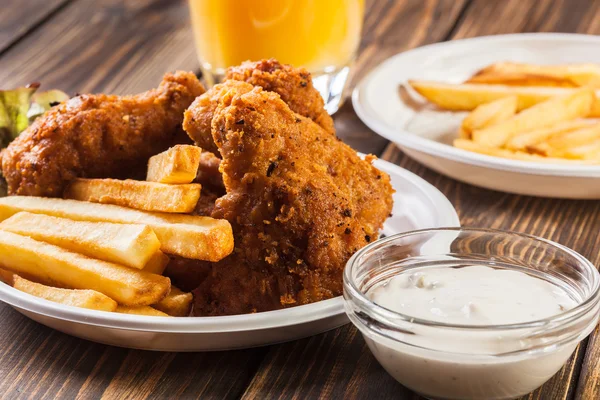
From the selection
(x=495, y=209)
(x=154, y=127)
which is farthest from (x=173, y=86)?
(x=495, y=209)

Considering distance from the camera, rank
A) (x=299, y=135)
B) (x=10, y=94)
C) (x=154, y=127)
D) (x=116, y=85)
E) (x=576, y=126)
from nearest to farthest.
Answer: (x=299, y=135) < (x=154, y=127) < (x=10, y=94) < (x=576, y=126) < (x=116, y=85)

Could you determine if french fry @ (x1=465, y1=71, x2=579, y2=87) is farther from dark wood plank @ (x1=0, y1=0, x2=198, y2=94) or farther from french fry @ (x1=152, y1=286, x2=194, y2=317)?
french fry @ (x1=152, y1=286, x2=194, y2=317)

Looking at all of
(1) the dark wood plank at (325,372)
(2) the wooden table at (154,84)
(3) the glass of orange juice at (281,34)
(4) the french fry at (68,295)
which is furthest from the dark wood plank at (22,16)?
(1) the dark wood plank at (325,372)

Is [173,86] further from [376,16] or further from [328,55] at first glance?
[376,16]

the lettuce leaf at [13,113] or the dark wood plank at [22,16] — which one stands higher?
the lettuce leaf at [13,113]

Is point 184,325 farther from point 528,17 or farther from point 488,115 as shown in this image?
point 528,17

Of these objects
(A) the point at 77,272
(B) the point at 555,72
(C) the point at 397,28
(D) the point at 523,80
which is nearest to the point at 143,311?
(A) the point at 77,272

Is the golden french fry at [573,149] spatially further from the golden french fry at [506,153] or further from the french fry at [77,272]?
the french fry at [77,272]
